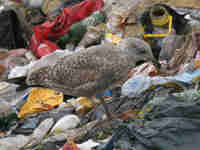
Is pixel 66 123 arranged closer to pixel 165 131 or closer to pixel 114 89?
pixel 114 89

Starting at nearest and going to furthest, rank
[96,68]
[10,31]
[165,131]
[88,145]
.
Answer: [165,131]
[88,145]
[96,68]
[10,31]

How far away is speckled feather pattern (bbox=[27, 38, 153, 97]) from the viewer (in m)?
2.61

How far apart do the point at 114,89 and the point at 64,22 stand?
2935mm

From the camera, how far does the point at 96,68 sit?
8.64ft

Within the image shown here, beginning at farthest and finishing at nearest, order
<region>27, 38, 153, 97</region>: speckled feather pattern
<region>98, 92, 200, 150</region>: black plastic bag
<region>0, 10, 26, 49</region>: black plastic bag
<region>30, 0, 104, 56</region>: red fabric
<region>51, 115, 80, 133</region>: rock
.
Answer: <region>0, 10, 26, 49</region>: black plastic bag
<region>30, 0, 104, 56</region>: red fabric
<region>51, 115, 80, 133</region>: rock
<region>27, 38, 153, 97</region>: speckled feather pattern
<region>98, 92, 200, 150</region>: black plastic bag

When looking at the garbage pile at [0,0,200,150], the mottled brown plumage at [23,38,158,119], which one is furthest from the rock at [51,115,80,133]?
the mottled brown plumage at [23,38,158,119]

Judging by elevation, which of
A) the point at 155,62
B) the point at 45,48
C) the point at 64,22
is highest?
the point at 155,62

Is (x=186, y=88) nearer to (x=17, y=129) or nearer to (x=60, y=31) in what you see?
(x=17, y=129)

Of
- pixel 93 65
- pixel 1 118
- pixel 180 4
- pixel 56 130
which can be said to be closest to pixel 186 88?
pixel 93 65

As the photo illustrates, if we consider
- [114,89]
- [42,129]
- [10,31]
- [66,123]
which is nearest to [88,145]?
[66,123]

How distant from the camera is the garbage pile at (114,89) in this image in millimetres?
2057

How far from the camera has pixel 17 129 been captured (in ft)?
10.6

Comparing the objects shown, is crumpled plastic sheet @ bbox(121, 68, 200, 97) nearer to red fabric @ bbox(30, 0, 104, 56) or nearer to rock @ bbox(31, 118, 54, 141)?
rock @ bbox(31, 118, 54, 141)

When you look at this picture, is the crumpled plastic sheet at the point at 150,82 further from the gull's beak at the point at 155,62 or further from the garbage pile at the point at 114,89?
the gull's beak at the point at 155,62
